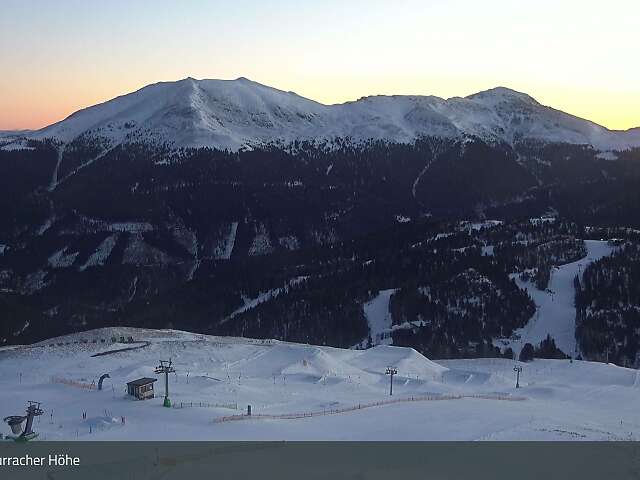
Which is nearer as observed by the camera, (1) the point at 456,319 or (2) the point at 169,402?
(2) the point at 169,402

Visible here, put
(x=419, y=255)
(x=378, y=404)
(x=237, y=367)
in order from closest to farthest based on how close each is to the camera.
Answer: (x=378, y=404)
(x=237, y=367)
(x=419, y=255)

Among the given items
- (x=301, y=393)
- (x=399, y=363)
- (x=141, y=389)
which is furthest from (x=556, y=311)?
(x=141, y=389)

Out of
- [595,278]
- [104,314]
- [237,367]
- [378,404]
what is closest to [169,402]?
[378,404]

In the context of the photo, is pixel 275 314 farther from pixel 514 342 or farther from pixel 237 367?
pixel 237 367

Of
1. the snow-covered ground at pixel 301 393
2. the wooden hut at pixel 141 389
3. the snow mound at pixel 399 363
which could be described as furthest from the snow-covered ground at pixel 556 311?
the wooden hut at pixel 141 389

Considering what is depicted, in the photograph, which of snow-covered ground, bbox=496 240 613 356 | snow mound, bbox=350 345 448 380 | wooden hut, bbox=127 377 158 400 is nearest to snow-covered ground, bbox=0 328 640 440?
snow mound, bbox=350 345 448 380

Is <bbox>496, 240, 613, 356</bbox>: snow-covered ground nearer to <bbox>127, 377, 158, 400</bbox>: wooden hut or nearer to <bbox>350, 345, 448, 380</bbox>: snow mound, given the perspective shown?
<bbox>350, 345, 448, 380</bbox>: snow mound
